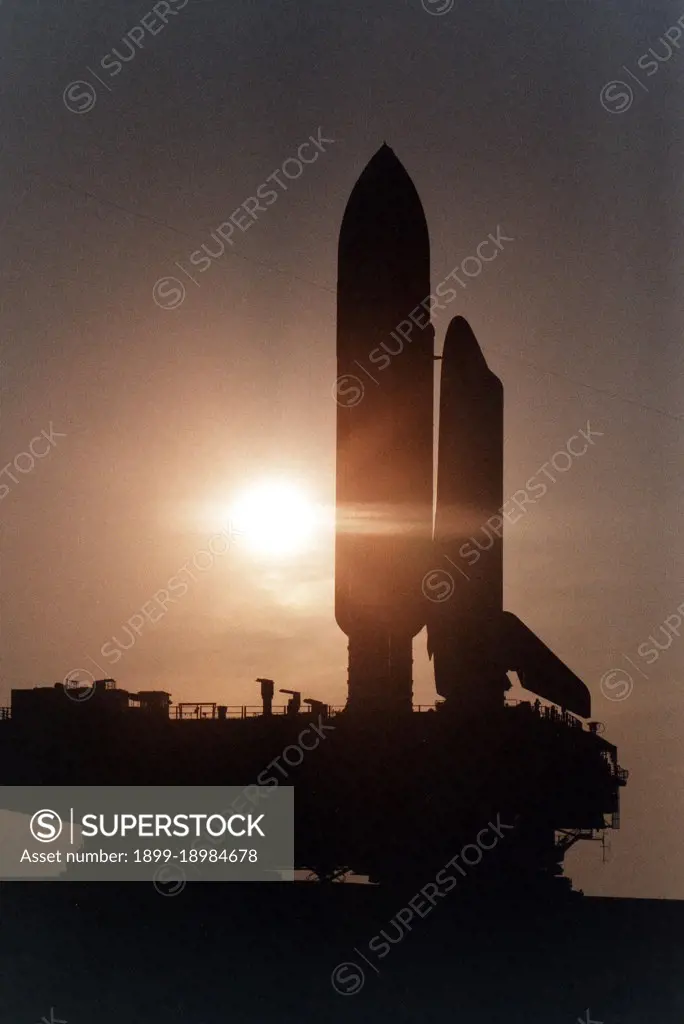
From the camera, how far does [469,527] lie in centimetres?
3816

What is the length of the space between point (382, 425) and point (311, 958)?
13.9 meters

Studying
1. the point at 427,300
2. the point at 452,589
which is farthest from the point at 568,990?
the point at 427,300

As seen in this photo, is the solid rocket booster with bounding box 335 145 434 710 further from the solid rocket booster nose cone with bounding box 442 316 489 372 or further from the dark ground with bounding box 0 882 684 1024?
the dark ground with bounding box 0 882 684 1024

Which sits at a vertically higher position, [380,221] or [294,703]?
[380,221]

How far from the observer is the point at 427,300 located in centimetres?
3416

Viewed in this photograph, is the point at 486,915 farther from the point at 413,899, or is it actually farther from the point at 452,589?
the point at 452,589

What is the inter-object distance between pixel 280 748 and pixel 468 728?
5.43 metres

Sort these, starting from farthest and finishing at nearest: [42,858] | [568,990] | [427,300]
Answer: [427,300] → [42,858] → [568,990]

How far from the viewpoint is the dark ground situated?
69.7 feet

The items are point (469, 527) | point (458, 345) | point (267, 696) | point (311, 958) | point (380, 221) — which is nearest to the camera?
point (311, 958)

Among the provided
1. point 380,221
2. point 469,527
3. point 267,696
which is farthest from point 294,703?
point 380,221

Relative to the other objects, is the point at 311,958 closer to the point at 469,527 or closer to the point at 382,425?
the point at 382,425

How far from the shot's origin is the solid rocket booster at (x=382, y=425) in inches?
1303

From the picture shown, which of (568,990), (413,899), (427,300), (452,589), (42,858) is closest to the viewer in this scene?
(568,990)
